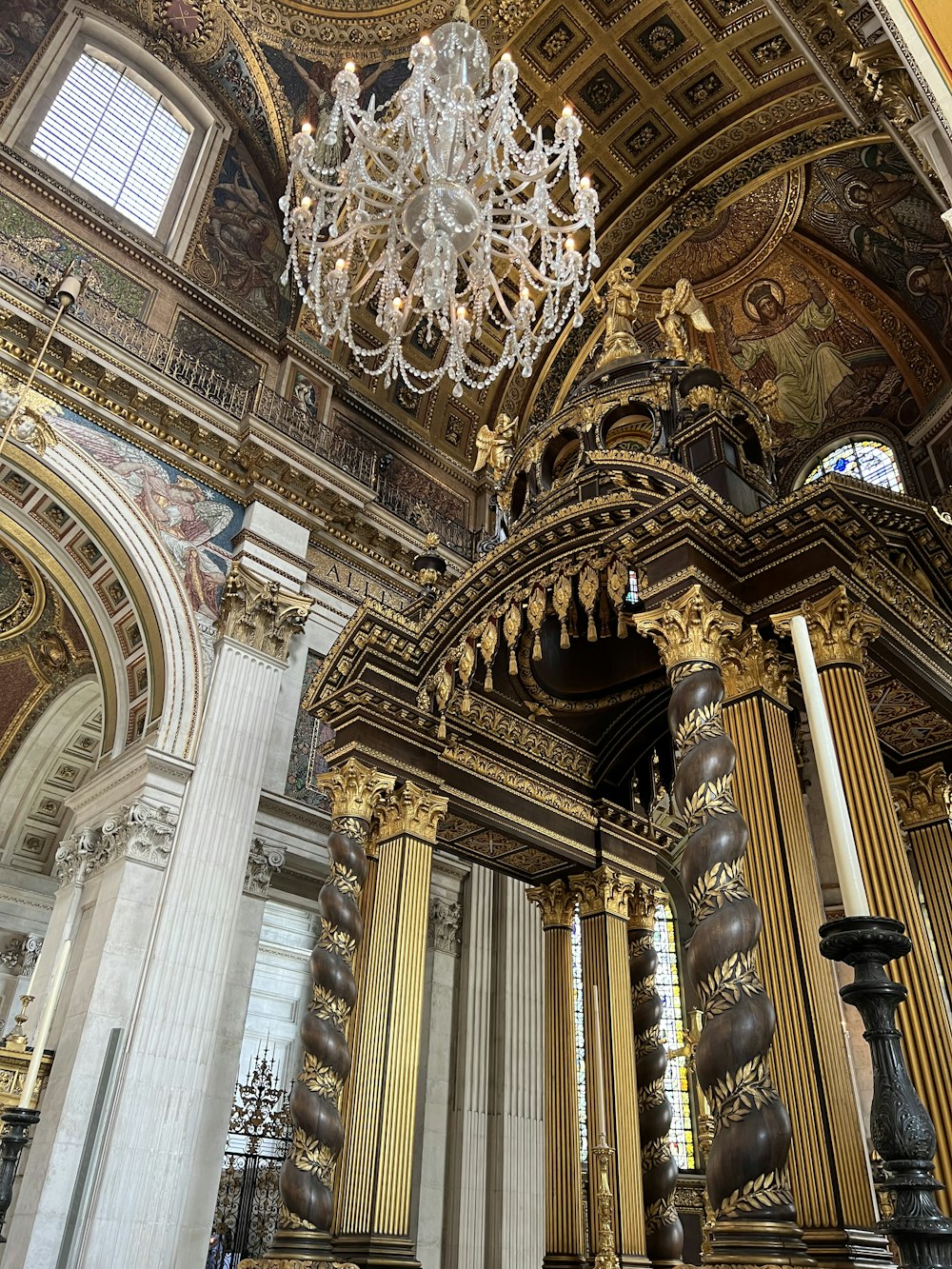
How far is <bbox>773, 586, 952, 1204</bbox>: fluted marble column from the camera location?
13.3 feet

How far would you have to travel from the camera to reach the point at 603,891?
7945 millimetres

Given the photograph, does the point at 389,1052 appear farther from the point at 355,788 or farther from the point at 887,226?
the point at 887,226

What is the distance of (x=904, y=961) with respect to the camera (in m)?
4.32

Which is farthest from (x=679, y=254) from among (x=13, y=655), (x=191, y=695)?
(x=13, y=655)

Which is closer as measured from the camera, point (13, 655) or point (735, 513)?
point (735, 513)

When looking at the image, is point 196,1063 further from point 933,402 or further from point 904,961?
point 933,402

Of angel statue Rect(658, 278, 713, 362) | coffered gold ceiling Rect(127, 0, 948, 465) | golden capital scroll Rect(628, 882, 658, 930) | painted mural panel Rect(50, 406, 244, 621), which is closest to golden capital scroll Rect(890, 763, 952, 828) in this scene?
golden capital scroll Rect(628, 882, 658, 930)

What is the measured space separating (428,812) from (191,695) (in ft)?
10.2

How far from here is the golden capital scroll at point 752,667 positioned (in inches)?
211

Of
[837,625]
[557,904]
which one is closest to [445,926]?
[557,904]

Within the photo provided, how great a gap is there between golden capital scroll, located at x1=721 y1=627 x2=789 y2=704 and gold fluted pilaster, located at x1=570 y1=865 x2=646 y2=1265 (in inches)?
127

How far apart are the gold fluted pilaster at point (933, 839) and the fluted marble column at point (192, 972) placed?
568 cm

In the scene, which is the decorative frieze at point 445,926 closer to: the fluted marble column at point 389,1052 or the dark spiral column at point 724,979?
the fluted marble column at point 389,1052

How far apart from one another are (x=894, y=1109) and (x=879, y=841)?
315 centimetres
